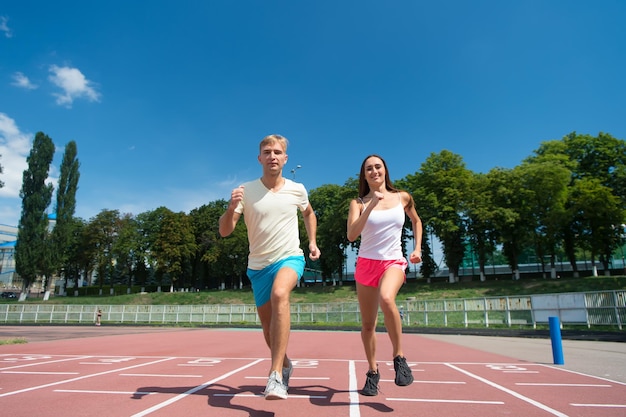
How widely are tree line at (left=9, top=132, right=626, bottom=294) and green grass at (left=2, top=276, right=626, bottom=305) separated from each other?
423cm

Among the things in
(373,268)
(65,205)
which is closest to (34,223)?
(65,205)

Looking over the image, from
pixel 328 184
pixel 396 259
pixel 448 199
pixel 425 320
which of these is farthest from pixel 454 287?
pixel 396 259

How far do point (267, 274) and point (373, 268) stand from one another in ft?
3.80

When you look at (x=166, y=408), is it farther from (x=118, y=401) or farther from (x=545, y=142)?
(x=545, y=142)

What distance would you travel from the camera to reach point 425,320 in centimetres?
2472

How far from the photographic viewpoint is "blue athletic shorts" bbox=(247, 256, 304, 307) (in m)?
3.99

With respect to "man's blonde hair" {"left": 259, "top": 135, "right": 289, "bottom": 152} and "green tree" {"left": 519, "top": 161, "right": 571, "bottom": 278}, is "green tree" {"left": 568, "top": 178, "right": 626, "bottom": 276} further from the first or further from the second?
"man's blonde hair" {"left": 259, "top": 135, "right": 289, "bottom": 152}

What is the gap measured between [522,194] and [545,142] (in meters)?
8.85

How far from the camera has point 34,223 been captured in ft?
176

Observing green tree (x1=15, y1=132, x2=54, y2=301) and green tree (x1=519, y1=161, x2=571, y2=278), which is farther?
green tree (x1=15, y1=132, x2=54, y2=301)

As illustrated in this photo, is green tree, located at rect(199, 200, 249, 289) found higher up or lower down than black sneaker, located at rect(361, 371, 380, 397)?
higher up

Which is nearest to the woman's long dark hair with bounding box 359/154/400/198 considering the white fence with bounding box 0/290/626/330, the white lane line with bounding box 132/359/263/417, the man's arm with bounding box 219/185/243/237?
the man's arm with bounding box 219/185/243/237

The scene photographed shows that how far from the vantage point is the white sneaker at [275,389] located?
310 cm

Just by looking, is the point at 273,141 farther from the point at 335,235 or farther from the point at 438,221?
the point at 335,235
